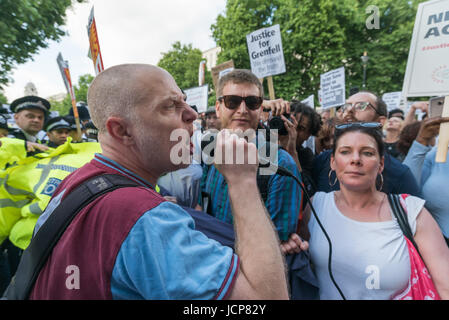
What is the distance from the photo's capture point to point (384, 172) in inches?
89.4

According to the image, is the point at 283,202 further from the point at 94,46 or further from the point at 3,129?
the point at 3,129

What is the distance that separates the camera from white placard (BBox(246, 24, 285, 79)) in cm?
395

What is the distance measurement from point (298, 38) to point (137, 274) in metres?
→ 17.5

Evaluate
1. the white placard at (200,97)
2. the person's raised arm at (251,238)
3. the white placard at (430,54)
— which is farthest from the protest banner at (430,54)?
the white placard at (200,97)

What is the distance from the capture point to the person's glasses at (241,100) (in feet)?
6.78

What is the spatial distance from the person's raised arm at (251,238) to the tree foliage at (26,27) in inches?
383

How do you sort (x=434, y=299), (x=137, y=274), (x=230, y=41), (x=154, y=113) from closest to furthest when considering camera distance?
(x=137, y=274) → (x=154, y=113) → (x=434, y=299) → (x=230, y=41)

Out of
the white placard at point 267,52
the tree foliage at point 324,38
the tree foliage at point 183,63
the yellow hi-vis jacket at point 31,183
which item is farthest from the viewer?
the tree foliage at point 183,63

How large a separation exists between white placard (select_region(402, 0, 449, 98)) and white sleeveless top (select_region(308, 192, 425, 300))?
1.31 metres

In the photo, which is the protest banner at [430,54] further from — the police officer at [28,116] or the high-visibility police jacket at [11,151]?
the police officer at [28,116]

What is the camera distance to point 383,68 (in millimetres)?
16328

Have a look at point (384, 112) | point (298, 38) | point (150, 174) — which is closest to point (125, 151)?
point (150, 174)

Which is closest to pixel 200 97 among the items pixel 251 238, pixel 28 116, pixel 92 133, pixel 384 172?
pixel 92 133

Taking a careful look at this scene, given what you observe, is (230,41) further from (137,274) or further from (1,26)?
(137,274)
